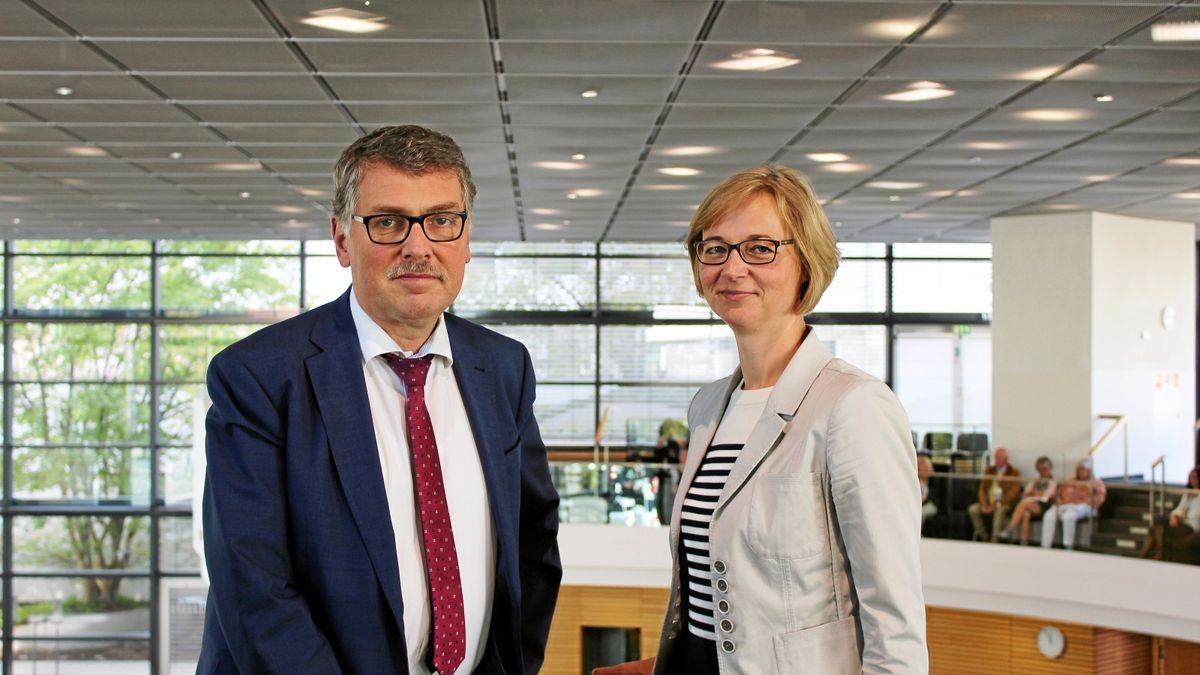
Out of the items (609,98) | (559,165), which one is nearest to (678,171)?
(559,165)

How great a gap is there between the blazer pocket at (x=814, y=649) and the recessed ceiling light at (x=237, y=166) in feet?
A: 33.5

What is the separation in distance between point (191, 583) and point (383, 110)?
13.2m

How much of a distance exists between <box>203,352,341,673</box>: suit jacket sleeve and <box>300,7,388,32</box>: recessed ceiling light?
4750mm

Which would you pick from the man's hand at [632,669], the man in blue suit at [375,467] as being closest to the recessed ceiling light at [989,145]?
the man's hand at [632,669]

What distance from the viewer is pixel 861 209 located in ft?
48.1

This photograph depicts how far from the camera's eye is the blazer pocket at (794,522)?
247 centimetres

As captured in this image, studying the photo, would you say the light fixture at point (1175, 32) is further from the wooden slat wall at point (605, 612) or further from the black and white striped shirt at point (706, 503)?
the wooden slat wall at point (605, 612)

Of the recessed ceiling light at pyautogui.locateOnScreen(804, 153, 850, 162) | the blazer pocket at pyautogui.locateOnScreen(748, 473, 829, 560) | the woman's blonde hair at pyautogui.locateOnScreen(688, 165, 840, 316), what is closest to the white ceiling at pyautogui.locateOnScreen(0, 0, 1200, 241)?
the recessed ceiling light at pyautogui.locateOnScreen(804, 153, 850, 162)

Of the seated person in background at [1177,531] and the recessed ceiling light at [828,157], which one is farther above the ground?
the recessed ceiling light at [828,157]

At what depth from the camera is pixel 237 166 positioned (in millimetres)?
11781

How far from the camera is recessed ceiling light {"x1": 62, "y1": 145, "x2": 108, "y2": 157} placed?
1075 centimetres

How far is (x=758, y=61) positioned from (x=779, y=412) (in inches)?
217

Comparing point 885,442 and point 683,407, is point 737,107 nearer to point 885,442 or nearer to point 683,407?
point 885,442

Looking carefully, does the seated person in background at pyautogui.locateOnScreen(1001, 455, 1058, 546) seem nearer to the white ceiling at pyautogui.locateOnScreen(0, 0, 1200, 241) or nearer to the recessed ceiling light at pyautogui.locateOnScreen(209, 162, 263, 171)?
the white ceiling at pyautogui.locateOnScreen(0, 0, 1200, 241)
